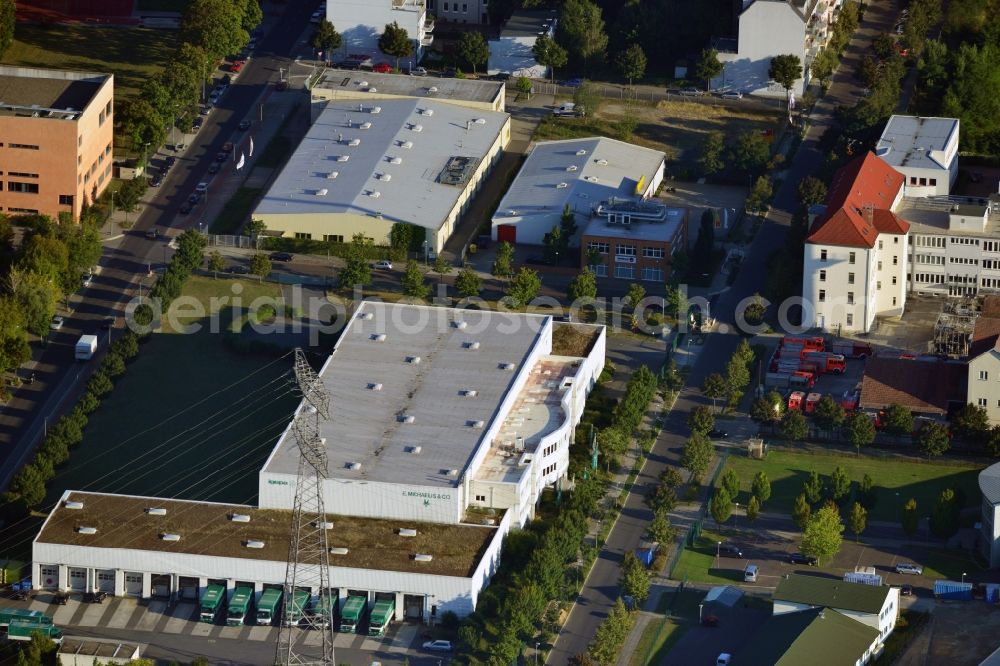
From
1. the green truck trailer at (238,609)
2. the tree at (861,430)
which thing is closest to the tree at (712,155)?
the tree at (861,430)

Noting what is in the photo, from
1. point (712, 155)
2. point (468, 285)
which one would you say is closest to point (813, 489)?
point (468, 285)

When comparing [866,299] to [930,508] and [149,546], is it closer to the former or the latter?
[930,508]

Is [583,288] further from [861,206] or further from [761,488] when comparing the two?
[761,488]

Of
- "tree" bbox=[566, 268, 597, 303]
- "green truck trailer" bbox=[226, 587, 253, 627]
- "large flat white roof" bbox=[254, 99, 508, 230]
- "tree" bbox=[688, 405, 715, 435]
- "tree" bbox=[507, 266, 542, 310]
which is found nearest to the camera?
"green truck trailer" bbox=[226, 587, 253, 627]

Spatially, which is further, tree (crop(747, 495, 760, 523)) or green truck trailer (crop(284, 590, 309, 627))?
tree (crop(747, 495, 760, 523))

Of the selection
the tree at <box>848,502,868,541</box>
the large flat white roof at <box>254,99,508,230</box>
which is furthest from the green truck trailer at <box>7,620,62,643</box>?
the large flat white roof at <box>254,99,508,230</box>

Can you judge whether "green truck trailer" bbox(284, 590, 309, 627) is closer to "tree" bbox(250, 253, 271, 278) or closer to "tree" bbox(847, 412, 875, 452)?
"tree" bbox(847, 412, 875, 452)

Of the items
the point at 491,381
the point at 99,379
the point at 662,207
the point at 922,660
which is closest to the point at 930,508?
the point at 922,660
